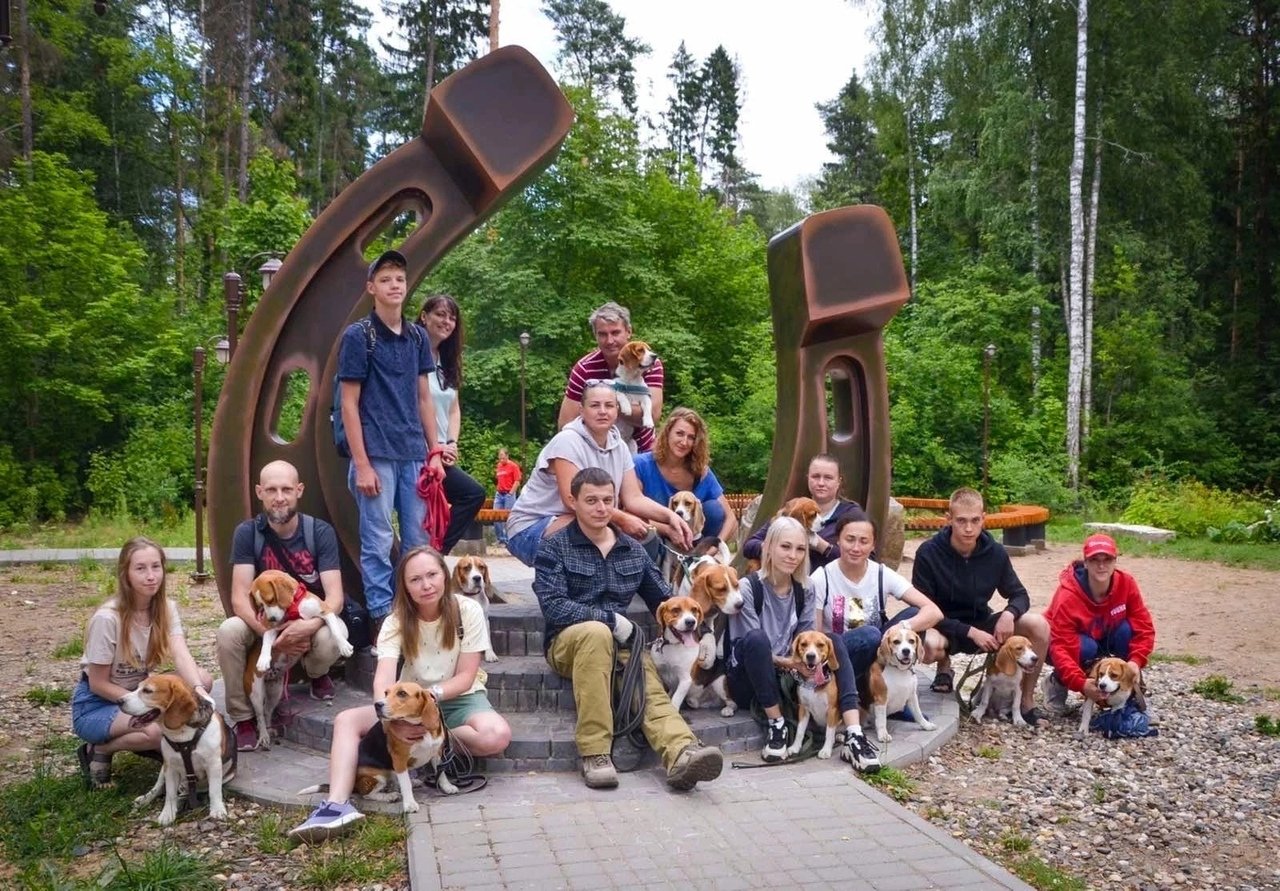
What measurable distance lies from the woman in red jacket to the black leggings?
1.44m

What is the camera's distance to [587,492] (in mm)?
4863

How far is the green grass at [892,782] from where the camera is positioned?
184 inches

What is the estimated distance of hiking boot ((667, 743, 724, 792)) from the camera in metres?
4.35

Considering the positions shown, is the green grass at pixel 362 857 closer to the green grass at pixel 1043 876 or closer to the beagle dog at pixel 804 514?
the green grass at pixel 1043 876

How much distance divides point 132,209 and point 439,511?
27.0 metres

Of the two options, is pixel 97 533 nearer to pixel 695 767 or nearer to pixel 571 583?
pixel 571 583

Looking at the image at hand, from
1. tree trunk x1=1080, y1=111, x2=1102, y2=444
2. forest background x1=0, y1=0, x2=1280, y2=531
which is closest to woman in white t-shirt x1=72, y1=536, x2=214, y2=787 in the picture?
forest background x1=0, y1=0, x2=1280, y2=531

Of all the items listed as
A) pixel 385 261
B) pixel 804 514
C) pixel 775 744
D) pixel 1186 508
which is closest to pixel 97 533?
pixel 385 261

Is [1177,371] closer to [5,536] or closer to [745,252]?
[745,252]

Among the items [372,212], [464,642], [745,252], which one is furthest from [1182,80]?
[464,642]

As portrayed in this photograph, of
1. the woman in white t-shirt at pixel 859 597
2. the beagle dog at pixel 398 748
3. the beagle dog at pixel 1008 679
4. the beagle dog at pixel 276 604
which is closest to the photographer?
the beagle dog at pixel 398 748

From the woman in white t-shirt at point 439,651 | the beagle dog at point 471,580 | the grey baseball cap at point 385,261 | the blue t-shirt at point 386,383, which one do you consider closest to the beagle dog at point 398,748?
the woman in white t-shirt at point 439,651

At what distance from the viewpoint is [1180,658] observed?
8211 millimetres

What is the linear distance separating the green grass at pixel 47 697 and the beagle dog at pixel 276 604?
2636 mm
